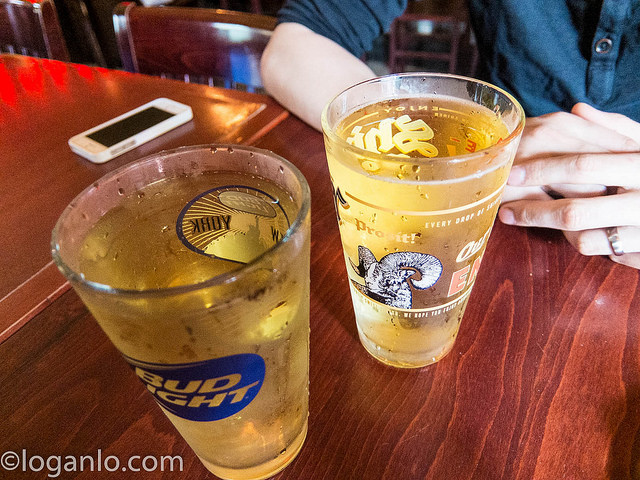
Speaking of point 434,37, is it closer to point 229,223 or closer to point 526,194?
point 526,194

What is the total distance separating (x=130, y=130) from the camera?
90 centimetres


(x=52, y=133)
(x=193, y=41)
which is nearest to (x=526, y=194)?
(x=52, y=133)

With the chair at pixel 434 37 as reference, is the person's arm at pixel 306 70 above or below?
above

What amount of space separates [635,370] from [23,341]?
2.04 feet

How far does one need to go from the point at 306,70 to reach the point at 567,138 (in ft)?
1.64

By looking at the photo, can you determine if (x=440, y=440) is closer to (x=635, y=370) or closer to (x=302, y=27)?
(x=635, y=370)

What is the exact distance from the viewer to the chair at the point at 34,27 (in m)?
1.49

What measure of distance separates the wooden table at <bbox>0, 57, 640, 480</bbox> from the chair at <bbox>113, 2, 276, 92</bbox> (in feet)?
2.79

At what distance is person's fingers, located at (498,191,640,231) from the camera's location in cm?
60

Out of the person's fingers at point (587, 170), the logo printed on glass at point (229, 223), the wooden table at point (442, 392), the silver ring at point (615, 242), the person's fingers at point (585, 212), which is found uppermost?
the logo printed on glass at point (229, 223)

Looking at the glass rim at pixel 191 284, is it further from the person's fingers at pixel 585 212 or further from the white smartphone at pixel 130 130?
the white smartphone at pixel 130 130

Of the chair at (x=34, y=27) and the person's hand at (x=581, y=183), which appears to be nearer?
the person's hand at (x=581, y=183)

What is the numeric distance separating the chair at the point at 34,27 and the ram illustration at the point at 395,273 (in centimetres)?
148
